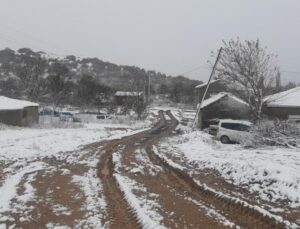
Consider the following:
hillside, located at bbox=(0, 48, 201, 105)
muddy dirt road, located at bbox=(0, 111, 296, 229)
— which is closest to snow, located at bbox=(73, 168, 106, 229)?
muddy dirt road, located at bbox=(0, 111, 296, 229)

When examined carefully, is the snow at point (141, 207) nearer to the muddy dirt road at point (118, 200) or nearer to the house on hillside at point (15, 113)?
the muddy dirt road at point (118, 200)

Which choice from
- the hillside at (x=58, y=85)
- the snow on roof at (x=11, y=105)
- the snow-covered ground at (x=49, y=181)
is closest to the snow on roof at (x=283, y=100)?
the snow-covered ground at (x=49, y=181)

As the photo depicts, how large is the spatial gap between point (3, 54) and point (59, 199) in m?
163

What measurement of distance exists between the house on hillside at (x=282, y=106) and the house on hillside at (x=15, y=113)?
27.1 meters

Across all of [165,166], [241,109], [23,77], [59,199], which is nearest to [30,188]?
[59,199]

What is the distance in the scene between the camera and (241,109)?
1768 inches

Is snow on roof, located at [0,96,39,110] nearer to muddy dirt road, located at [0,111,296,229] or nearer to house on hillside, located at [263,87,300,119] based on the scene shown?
house on hillside, located at [263,87,300,119]

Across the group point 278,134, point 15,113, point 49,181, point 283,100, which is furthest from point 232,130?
point 15,113

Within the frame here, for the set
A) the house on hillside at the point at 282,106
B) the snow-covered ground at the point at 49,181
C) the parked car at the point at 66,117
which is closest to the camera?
the snow-covered ground at the point at 49,181

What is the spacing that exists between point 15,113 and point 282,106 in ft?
95.9

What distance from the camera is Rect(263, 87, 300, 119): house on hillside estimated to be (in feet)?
134

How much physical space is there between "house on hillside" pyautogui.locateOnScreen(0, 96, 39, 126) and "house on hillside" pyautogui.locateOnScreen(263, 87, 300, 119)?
88.9 feet

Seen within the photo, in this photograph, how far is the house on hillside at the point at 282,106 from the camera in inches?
1612

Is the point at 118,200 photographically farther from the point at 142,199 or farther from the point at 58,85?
the point at 58,85
